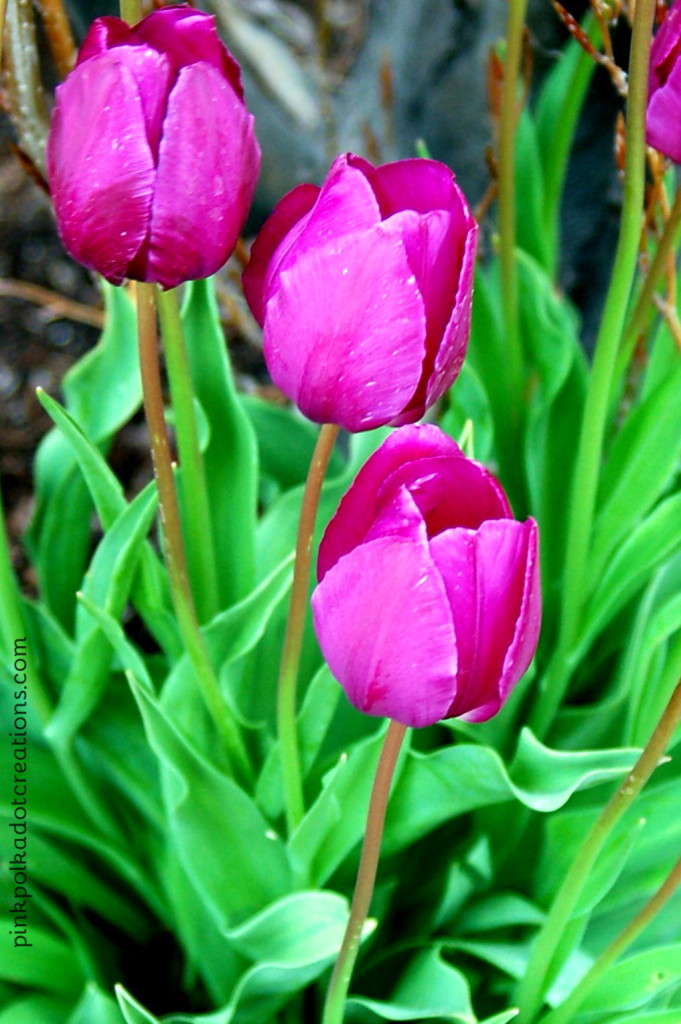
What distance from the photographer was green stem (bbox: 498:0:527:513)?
1.88ft

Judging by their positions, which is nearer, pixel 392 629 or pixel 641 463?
pixel 392 629

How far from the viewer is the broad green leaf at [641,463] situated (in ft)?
2.28

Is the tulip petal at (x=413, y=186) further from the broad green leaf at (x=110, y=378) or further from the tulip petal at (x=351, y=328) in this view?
the broad green leaf at (x=110, y=378)

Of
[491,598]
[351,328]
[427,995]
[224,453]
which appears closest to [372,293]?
[351,328]

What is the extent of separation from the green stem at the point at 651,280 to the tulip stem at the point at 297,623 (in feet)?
0.71

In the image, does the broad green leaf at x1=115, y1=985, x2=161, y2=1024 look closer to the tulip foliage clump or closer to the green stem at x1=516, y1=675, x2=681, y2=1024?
the tulip foliage clump

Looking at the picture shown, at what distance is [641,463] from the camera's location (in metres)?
0.71

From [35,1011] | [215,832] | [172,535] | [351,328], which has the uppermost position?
[351,328]

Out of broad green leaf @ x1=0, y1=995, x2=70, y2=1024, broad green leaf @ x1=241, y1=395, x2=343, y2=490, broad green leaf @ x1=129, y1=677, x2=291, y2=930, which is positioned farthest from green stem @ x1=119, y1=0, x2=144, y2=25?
broad green leaf @ x1=0, y1=995, x2=70, y2=1024

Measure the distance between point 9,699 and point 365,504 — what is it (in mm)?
388

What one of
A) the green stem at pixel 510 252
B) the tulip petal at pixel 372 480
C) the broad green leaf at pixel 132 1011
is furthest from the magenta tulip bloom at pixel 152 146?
the broad green leaf at pixel 132 1011

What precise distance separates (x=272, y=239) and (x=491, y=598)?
0.17m

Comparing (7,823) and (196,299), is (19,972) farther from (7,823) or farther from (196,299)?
(196,299)

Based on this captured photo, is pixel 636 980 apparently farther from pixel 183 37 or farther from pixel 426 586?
pixel 183 37
